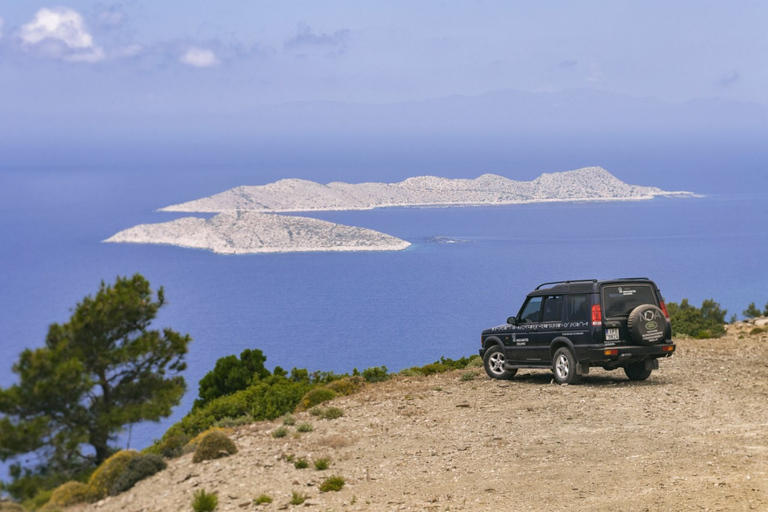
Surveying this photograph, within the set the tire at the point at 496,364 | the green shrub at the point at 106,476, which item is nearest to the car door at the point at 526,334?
the tire at the point at 496,364

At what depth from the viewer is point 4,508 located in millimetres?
11008

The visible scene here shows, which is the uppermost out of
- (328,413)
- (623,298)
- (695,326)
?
(623,298)

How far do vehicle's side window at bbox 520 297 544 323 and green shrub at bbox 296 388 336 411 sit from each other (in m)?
5.36

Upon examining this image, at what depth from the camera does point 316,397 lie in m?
21.1

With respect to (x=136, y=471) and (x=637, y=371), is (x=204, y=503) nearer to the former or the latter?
(x=136, y=471)

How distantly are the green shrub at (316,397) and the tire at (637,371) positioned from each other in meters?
7.59

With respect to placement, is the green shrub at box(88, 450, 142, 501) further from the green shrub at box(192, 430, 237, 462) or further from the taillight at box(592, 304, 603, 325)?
the taillight at box(592, 304, 603, 325)

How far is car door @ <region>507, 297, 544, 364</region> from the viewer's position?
2031 cm

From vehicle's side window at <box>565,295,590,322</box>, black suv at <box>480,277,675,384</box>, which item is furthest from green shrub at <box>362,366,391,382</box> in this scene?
vehicle's side window at <box>565,295,590,322</box>

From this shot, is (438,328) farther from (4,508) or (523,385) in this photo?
(4,508)

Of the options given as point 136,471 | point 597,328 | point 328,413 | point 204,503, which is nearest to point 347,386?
point 328,413

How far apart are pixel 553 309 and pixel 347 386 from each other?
636 cm

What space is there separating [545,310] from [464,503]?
961cm

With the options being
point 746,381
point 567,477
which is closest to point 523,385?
point 746,381
